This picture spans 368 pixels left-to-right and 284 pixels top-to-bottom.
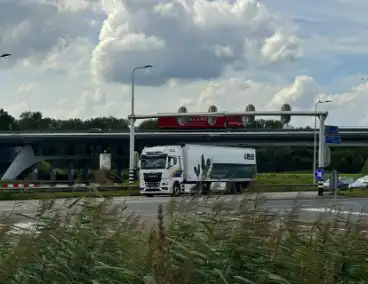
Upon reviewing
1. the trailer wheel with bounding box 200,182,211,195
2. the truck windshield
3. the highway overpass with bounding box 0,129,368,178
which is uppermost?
the highway overpass with bounding box 0,129,368,178

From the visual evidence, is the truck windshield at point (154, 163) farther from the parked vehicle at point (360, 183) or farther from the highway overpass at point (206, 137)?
the highway overpass at point (206, 137)

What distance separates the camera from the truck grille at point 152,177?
44.3 m

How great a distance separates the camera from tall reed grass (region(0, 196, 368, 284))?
5.21 meters

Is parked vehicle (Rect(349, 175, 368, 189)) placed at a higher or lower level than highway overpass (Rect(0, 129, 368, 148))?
lower

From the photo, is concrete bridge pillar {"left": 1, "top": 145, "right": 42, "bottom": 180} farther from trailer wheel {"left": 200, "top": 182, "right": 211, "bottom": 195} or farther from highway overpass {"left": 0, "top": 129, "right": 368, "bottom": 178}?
trailer wheel {"left": 200, "top": 182, "right": 211, "bottom": 195}

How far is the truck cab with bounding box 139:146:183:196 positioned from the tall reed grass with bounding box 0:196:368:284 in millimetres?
37491

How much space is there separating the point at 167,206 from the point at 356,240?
64.5 inches

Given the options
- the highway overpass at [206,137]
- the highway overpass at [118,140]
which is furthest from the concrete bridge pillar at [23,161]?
the highway overpass at [206,137]

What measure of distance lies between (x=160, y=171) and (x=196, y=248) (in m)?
38.8

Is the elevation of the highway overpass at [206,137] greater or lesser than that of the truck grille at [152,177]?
greater

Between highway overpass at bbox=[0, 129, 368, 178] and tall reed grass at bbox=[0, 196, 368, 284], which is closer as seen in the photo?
tall reed grass at bbox=[0, 196, 368, 284]

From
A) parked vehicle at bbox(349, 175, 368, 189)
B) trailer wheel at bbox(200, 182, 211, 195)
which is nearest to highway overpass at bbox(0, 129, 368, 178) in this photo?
parked vehicle at bbox(349, 175, 368, 189)

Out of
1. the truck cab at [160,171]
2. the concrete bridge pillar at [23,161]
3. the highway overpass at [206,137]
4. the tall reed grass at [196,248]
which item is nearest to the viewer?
the tall reed grass at [196,248]

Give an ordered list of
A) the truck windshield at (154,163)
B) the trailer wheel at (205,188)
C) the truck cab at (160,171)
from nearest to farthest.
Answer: the trailer wheel at (205,188) < the truck cab at (160,171) < the truck windshield at (154,163)
